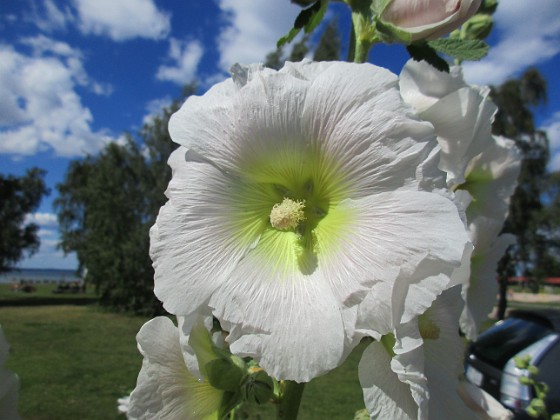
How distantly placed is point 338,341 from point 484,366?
462 cm

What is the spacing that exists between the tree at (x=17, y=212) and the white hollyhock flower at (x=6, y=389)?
2234cm

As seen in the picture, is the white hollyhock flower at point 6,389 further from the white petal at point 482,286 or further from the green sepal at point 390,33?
the white petal at point 482,286

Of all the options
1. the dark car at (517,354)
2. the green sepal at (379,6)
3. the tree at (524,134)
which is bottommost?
the dark car at (517,354)

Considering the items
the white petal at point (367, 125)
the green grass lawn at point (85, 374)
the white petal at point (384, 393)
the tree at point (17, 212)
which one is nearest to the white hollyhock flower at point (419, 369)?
the white petal at point (384, 393)

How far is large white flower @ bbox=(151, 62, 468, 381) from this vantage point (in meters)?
0.61

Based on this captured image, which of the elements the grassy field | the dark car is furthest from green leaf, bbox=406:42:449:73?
the dark car

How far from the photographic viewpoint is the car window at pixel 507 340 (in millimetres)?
4516

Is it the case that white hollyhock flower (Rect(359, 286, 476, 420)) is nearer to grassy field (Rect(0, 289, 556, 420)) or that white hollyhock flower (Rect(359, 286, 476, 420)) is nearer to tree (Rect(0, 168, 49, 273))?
grassy field (Rect(0, 289, 556, 420))

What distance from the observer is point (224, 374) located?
85 cm

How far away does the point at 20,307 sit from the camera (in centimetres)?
1889

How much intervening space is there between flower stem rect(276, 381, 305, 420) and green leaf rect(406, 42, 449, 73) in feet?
1.91

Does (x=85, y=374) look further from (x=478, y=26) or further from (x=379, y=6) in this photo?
(x=379, y=6)

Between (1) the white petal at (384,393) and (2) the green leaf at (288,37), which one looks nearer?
(1) the white petal at (384,393)

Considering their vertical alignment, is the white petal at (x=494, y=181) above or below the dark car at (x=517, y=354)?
above
